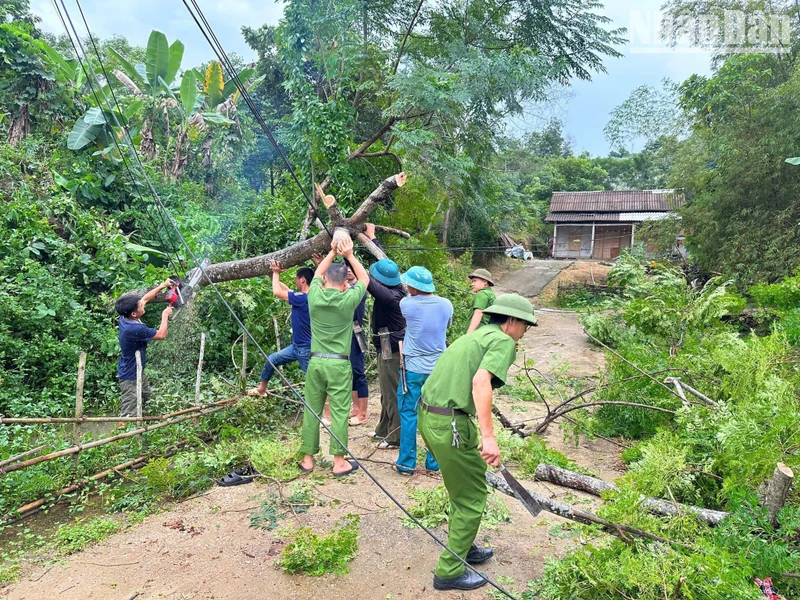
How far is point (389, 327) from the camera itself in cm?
505

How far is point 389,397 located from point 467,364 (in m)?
2.38

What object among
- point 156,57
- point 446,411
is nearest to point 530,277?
point 156,57

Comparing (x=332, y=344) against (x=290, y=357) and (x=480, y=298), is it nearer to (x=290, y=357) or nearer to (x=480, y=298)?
(x=290, y=357)

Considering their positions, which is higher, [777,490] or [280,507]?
[777,490]

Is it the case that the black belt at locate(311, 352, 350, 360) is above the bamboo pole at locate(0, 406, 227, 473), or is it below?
above

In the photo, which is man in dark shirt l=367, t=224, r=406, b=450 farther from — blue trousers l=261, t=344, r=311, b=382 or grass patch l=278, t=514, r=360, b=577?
grass patch l=278, t=514, r=360, b=577

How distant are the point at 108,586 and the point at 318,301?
7.61ft

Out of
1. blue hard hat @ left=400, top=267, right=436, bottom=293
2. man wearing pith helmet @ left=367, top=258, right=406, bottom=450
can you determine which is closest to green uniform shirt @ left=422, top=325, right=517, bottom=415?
blue hard hat @ left=400, top=267, right=436, bottom=293

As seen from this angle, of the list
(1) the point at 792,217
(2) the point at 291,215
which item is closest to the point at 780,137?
(1) the point at 792,217

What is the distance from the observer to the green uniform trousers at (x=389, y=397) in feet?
16.4

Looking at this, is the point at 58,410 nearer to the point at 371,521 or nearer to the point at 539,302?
the point at 371,521

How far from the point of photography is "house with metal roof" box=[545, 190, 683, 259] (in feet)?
87.0

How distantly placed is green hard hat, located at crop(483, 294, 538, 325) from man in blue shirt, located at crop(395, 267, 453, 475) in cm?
143

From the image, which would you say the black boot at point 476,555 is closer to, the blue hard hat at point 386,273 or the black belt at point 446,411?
the black belt at point 446,411
